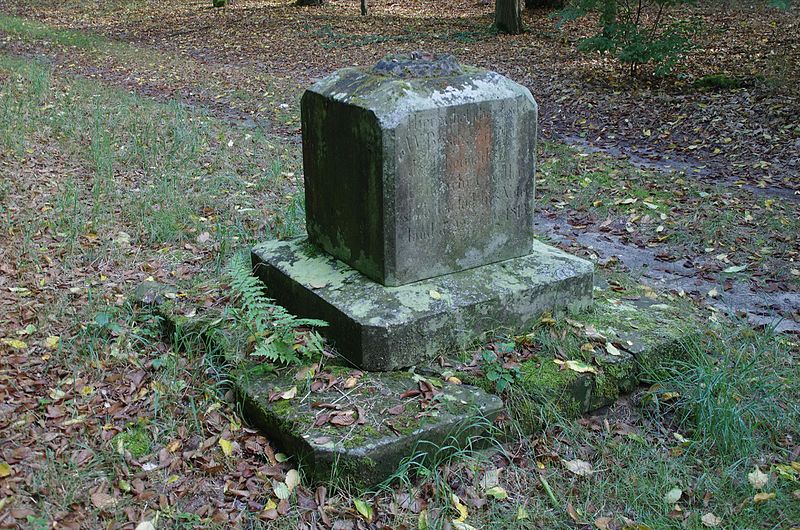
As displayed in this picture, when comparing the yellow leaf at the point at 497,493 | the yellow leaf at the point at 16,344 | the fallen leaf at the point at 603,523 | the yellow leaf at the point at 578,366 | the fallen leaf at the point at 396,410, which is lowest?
the fallen leaf at the point at 603,523

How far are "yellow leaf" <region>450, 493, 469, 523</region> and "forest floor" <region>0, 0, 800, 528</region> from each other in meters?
0.11

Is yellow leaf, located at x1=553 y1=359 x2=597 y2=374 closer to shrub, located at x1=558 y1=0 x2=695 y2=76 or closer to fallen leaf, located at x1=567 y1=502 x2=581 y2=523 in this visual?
fallen leaf, located at x1=567 y1=502 x2=581 y2=523

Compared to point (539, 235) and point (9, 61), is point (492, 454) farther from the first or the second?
point (9, 61)

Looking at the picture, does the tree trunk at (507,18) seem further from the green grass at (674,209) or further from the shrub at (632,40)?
the green grass at (674,209)

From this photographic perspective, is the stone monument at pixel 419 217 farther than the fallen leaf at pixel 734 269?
No

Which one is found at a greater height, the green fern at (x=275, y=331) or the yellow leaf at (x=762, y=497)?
the green fern at (x=275, y=331)

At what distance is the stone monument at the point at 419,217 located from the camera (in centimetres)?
384

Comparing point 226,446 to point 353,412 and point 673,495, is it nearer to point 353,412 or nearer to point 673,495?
point 353,412

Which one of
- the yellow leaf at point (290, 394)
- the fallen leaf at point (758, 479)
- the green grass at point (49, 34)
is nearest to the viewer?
the fallen leaf at point (758, 479)

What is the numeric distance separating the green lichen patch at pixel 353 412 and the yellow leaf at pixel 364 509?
3.7 inches

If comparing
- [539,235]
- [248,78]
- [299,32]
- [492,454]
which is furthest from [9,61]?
[492,454]

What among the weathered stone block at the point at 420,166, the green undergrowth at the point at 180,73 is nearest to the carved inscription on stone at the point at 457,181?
the weathered stone block at the point at 420,166

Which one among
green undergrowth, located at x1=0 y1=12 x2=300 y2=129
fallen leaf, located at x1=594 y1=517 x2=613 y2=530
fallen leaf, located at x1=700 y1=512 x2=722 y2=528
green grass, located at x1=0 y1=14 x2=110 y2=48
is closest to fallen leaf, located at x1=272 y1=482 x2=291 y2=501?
fallen leaf, located at x1=594 y1=517 x2=613 y2=530

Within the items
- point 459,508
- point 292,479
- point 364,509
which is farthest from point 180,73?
point 459,508
